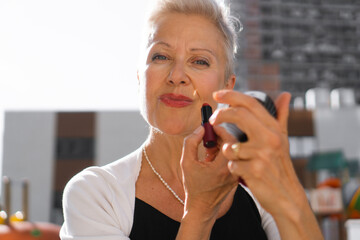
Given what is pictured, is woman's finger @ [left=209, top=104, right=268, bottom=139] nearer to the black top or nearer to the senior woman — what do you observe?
the senior woman

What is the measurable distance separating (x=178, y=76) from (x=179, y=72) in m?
0.01

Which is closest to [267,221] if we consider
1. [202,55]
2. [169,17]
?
[202,55]

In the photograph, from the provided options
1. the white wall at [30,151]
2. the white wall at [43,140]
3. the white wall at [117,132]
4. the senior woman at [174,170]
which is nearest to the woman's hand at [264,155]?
the senior woman at [174,170]

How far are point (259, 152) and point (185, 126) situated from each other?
1.49ft

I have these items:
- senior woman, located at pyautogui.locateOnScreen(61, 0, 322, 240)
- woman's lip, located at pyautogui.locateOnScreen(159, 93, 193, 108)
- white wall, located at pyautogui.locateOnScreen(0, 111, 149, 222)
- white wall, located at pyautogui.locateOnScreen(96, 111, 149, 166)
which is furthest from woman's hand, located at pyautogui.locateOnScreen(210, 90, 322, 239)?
white wall, located at pyautogui.locateOnScreen(96, 111, 149, 166)

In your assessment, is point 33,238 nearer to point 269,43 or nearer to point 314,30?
point 269,43

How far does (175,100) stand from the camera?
968mm

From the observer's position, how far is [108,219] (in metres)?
0.89

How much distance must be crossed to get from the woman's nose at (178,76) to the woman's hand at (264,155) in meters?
→ 0.37

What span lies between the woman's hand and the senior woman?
141 mm

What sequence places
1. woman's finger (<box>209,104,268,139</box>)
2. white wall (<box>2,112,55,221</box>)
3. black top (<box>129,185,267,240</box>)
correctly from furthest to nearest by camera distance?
1. white wall (<box>2,112,55,221</box>)
2. black top (<box>129,185,267,240</box>)
3. woman's finger (<box>209,104,268,139</box>)

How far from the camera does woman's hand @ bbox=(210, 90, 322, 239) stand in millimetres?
546

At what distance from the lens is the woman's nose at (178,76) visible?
37.6 inches

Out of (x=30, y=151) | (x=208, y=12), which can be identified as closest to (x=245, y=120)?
(x=208, y=12)
